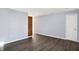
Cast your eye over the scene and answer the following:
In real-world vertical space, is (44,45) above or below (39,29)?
below

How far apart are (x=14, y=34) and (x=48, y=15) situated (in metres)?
0.81

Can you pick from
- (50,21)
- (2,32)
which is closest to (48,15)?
(50,21)

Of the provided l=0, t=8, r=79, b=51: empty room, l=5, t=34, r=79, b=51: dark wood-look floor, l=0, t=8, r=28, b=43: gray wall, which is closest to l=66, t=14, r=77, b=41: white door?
l=0, t=8, r=79, b=51: empty room

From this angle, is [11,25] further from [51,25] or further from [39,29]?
[51,25]

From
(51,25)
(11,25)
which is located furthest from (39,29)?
(11,25)

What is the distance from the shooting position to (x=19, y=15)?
1.86 m

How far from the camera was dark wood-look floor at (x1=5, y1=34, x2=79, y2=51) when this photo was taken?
1821 mm

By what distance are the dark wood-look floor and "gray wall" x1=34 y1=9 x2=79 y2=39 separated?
13 cm

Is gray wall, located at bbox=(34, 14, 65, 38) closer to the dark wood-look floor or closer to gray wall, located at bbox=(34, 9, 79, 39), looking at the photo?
gray wall, located at bbox=(34, 9, 79, 39)

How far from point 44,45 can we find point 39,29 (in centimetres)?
36

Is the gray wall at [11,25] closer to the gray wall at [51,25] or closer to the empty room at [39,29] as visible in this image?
the empty room at [39,29]

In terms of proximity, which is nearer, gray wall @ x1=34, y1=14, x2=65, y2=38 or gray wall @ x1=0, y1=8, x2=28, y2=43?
gray wall @ x1=0, y1=8, x2=28, y2=43

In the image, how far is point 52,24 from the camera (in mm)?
1954
